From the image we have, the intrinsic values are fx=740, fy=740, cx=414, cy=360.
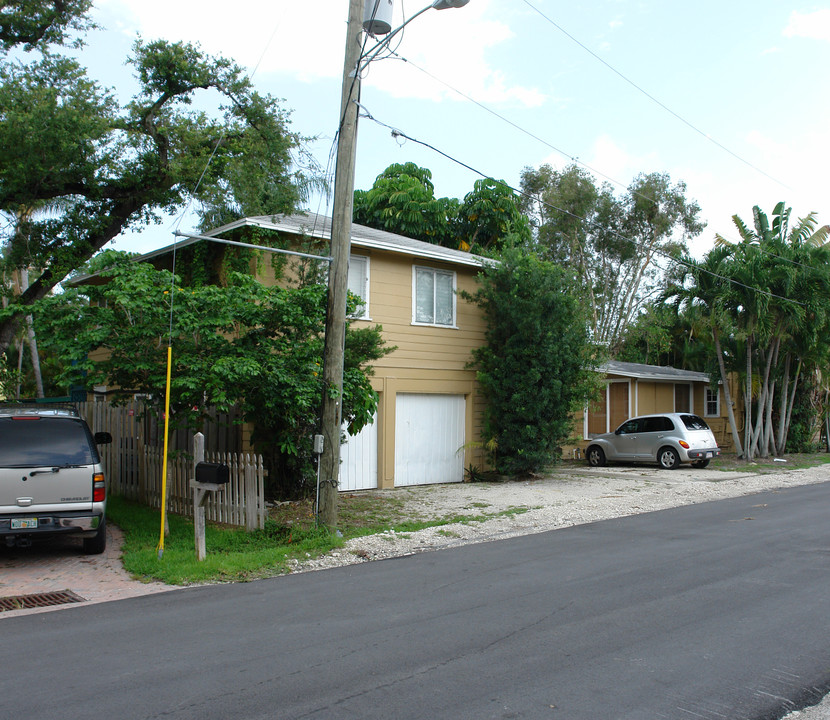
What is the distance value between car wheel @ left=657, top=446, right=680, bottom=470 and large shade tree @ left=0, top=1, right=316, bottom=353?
40.3ft

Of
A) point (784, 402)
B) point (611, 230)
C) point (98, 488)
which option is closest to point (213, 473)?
point (98, 488)

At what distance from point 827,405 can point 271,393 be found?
23.6 metres

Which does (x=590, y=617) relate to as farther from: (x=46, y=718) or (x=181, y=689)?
(x=46, y=718)

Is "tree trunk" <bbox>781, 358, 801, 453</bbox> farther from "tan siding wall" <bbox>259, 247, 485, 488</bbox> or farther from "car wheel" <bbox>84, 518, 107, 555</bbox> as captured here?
"car wheel" <bbox>84, 518, 107, 555</bbox>

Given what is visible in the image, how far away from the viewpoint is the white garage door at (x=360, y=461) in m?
15.5

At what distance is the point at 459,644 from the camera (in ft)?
18.8

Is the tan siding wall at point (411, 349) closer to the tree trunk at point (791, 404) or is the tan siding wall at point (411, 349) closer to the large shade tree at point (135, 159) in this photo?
the large shade tree at point (135, 159)

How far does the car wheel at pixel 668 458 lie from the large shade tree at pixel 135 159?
12.3 m

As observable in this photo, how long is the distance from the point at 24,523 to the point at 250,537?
2.82m

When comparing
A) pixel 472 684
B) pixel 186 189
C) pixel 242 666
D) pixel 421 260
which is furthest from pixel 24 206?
pixel 472 684

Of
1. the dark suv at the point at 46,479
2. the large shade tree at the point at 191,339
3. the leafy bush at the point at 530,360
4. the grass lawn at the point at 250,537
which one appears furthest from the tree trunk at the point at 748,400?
the dark suv at the point at 46,479

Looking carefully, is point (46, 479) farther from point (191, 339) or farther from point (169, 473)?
point (169, 473)

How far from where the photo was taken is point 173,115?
18.9m

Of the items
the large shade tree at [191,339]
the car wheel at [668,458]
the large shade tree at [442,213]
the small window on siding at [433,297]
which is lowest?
the car wheel at [668,458]
